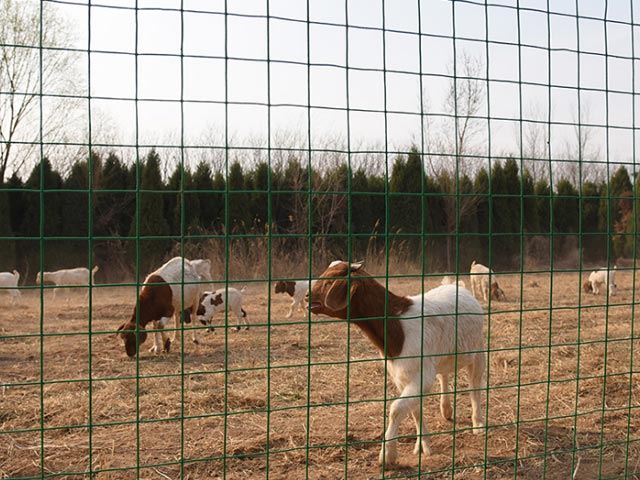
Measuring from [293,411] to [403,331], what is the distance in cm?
186

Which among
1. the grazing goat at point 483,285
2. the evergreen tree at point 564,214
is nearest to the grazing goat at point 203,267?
the grazing goat at point 483,285

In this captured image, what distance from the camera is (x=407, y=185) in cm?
2269

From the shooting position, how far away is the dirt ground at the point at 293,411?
13.2 feet

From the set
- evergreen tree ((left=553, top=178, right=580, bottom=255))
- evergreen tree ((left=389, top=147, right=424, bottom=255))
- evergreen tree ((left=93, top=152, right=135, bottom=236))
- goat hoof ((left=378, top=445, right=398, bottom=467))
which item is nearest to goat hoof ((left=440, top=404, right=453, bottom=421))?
goat hoof ((left=378, top=445, right=398, bottom=467))

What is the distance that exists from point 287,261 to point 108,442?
10.7 m

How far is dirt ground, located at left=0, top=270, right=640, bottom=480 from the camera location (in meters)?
4.01

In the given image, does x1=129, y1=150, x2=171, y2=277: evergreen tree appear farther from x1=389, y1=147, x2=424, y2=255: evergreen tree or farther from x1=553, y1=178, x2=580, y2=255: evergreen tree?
x1=553, y1=178, x2=580, y2=255: evergreen tree

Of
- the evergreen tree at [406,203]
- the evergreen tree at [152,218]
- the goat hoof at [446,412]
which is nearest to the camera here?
the goat hoof at [446,412]

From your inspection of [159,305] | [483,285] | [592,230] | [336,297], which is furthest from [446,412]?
[592,230]

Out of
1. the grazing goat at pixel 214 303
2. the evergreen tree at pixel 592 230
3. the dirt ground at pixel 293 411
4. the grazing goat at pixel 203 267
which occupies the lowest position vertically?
the dirt ground at pixel 293 411

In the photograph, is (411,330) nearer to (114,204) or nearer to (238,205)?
(238,205)

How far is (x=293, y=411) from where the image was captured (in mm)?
6078

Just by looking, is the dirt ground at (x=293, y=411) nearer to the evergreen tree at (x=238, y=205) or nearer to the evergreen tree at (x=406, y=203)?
the evergreen tree at (x=238, y=205)

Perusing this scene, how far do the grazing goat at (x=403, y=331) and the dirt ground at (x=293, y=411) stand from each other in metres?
0.24
